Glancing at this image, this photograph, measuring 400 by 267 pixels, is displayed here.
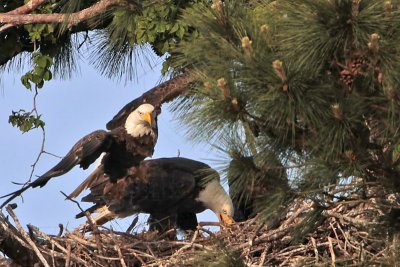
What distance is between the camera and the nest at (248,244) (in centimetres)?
505

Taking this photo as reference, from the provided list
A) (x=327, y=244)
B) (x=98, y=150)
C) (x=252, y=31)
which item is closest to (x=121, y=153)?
(x=98, y=150)

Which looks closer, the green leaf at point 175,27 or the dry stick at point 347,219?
the dry stick at point 347,219

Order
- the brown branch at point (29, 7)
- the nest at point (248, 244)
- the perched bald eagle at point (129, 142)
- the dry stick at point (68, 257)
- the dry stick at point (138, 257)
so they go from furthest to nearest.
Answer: the perched bald eagle at point (129, 142) < the brown branch at point (29, 7) < the dry stick at point (138, 257) < the dry stick at point (68, 257) < the nest at point (248, 244)

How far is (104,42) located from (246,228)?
1.70 meters

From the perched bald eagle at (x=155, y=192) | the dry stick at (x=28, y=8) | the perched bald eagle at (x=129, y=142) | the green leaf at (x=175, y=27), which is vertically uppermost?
the green leaf at (x=175, y=27)

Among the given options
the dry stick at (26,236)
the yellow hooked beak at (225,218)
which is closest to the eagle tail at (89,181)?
the yellow hooked beak at (225,218)

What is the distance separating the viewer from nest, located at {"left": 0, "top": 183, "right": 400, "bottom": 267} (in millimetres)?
5051

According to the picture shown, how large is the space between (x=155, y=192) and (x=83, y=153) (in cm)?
73

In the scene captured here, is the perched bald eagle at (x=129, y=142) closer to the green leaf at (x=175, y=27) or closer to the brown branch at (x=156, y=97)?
the brown branch at (x=156, y=97)

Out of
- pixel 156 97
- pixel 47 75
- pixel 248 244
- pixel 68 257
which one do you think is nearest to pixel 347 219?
pixel 248 244

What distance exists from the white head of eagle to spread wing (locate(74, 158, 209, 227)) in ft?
0.66

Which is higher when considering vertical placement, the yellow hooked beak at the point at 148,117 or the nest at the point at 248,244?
the yellow hooked beak at the point at 148,117

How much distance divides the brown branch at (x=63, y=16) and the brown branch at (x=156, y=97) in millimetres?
953

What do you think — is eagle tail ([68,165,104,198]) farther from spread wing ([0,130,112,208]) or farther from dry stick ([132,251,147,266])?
dry stick ([132,251,147,266])
